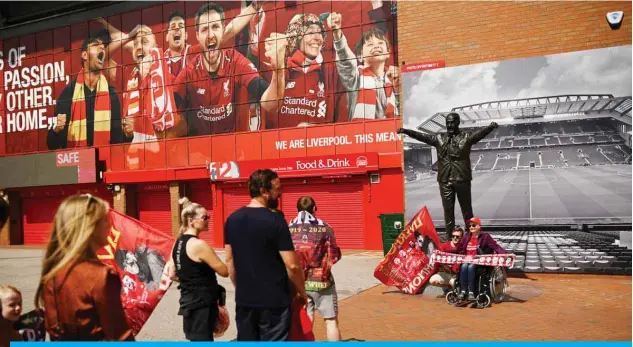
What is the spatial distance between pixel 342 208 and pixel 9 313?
18907mm

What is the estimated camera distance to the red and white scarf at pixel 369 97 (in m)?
21.2

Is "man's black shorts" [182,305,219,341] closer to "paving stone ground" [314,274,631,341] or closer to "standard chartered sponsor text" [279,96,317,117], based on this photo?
"paving stone ground" [314,274,631,341]

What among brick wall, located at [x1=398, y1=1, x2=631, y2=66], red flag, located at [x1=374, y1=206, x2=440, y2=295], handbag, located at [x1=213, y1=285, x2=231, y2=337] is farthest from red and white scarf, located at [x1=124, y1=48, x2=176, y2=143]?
handbag, located at [x1=213, y1=285, x2=231, y2=337]

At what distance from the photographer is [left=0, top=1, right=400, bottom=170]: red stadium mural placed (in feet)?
70.9

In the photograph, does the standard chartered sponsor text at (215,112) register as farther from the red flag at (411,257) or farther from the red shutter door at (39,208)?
the red flag at (411,257)

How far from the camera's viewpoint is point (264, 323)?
416 cm

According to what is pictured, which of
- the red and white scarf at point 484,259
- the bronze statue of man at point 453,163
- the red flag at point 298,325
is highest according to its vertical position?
the bronze statue of man at point 453,163

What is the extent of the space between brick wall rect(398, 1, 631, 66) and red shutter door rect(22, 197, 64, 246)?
2152 centimetres

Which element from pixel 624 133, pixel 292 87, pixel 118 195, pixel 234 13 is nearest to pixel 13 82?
pixel 118 195

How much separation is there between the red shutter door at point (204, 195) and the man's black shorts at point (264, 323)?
21.0 meters

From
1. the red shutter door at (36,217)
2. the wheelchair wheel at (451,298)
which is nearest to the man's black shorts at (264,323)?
the wheelchair wheel at (451,298)

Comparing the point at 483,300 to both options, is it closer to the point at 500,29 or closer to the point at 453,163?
the point at 453,163

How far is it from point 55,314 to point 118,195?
2504cm

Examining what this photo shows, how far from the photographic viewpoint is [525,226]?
13797mm
